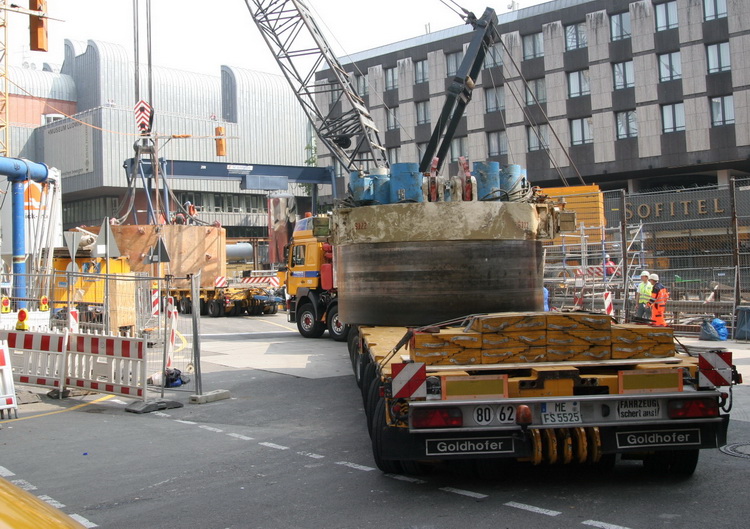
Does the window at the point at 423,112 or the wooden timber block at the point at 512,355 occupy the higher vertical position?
the window at the point at 423,112

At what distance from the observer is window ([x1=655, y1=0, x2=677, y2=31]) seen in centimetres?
3975

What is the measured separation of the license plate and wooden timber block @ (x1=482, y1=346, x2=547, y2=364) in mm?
471

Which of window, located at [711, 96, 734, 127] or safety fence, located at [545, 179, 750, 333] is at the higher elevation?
window, located at [711, 96, 734, 127]

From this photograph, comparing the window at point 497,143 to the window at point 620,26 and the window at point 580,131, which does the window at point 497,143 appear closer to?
the window at point 580,131

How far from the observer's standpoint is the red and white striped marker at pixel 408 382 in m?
5.77

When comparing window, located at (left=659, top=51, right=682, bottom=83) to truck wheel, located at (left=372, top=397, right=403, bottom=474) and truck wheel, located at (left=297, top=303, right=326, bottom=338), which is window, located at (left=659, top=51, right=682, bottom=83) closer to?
truck wheel, located at (left=297, top=303, right=326, bottom=338)

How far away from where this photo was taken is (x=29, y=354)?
40.0ft

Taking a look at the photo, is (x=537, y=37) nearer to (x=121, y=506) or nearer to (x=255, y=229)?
(x=255, y=229)

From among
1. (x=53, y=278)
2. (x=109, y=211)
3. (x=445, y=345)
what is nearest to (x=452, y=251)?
(x=445, y=345)

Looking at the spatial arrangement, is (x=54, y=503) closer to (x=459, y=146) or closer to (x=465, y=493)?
(x=465, y=493)

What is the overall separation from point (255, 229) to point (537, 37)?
1388 inches

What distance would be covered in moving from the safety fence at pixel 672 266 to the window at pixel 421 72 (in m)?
28.7

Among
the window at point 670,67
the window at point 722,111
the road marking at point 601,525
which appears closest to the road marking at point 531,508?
the road marking at point 601,525

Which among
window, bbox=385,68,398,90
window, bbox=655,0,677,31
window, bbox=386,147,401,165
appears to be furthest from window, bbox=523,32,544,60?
window, bbox=386,147,401,165
